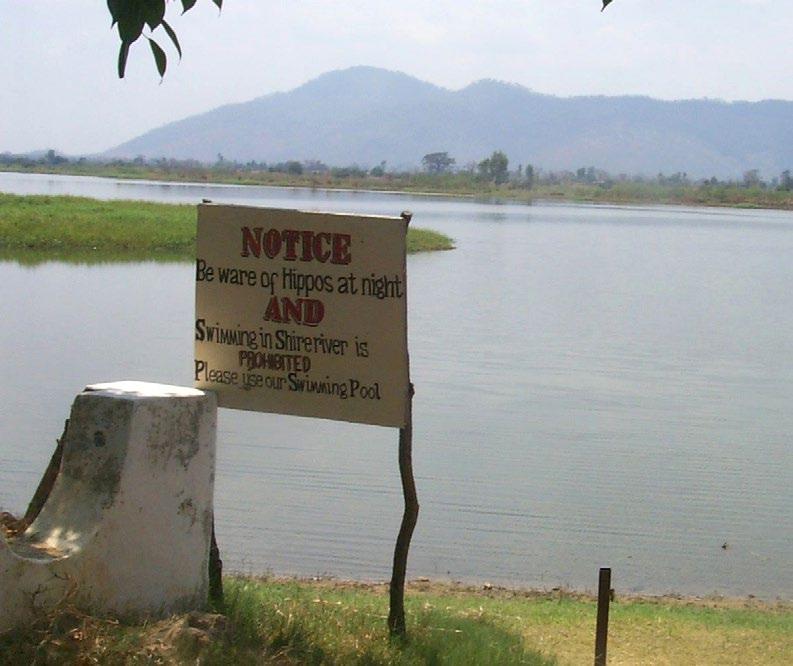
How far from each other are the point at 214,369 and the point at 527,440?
9.36m

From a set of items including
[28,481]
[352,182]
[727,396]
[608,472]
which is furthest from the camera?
[352,182]

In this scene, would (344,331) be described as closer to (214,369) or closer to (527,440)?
(214,369)

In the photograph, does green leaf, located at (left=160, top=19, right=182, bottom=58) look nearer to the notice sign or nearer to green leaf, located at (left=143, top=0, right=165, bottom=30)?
green leaf, located at (left=143, top=0, right=165, bottom=30)

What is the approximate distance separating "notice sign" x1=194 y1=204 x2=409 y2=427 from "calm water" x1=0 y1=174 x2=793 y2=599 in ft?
13.7

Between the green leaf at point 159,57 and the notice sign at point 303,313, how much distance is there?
4.61ft

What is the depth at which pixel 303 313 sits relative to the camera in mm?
5348

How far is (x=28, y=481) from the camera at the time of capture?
11719 millimetres

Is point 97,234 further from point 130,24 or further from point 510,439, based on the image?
point 130,24

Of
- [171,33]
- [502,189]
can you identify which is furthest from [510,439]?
[502,189]

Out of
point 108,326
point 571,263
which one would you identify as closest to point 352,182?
point 571,263

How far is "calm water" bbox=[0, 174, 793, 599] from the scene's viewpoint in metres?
10.3

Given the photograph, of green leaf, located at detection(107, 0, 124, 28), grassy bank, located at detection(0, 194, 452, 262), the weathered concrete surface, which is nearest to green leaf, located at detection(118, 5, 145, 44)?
green leaf, located at detection(107, 0, 124, 28)

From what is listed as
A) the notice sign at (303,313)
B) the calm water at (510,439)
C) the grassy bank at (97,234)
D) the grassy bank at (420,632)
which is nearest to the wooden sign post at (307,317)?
the notice sign at (303,313)

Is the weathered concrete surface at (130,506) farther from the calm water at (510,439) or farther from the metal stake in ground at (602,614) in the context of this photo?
the calm water at (510,439)
